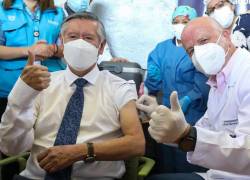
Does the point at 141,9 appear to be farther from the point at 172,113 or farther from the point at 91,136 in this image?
the point at 172,113

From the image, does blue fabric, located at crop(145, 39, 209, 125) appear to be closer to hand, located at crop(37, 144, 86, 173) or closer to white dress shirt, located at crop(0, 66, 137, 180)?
white dress shirt, located at crop(0, 66, 137, 180)

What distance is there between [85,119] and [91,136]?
0.09 m

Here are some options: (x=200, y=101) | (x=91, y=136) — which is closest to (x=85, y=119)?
(x=91, y=136)

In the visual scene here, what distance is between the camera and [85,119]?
1.82 metres

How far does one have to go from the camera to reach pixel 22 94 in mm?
1562

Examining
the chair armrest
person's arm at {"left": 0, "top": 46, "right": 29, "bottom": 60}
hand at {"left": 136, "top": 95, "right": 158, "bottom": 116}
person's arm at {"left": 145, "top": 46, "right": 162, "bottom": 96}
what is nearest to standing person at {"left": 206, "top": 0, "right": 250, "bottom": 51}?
person's arm at {"left": 145, "top": 46, "right": 162, "bottom": 96}

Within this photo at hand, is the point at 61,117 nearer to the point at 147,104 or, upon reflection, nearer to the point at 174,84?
the point at 147,104

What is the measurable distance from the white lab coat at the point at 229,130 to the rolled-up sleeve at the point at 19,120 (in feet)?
2.25

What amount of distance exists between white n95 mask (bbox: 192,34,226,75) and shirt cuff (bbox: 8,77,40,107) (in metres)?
0.80

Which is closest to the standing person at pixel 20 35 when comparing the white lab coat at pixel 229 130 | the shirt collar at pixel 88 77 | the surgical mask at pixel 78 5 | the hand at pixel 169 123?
the surgical mask at pixel 78 5

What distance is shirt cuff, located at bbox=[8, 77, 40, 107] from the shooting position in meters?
1.56

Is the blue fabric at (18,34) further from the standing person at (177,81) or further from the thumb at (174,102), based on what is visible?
the thumb at (174,102)

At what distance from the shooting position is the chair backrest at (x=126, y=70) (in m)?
2.12

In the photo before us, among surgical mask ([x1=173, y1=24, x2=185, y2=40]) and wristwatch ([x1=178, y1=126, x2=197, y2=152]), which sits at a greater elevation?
surgical mask ([x1=173, y1=24, x2=185, y2=40])
